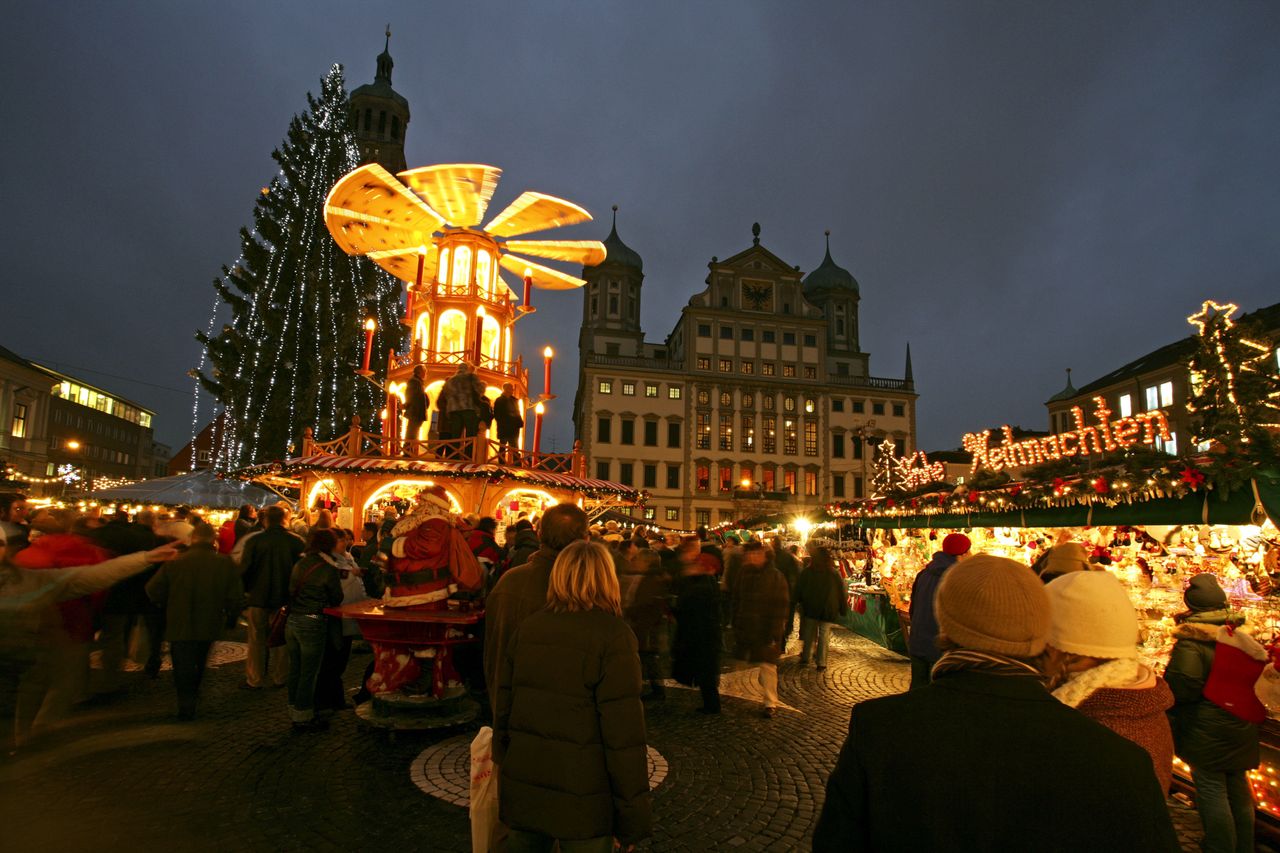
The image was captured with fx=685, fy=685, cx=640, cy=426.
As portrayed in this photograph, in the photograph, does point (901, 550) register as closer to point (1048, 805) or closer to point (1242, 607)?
point (1242, 607)

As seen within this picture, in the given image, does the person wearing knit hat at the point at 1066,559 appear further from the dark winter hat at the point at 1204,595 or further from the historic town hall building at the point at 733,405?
the historic town hall building at the point at 733,405

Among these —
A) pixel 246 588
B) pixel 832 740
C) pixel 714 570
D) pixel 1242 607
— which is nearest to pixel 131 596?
pixel 246 588

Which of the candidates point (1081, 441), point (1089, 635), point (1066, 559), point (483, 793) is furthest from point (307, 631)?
point (1081, 441)

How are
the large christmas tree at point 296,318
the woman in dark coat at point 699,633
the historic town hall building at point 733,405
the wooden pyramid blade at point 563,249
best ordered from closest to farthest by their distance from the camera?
the woman in dark coat at point 699,633 < the wooden pyramid blade at point 563,249 < the large christmas tree at point 296,318 < the historic town hall building at point 733,405

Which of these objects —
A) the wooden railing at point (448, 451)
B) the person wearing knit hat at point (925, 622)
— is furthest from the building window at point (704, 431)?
the person wearing knit hat at point (925, 622)

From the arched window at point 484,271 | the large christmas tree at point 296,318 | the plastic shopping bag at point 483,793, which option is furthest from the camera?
the large christmas tree at point 296,318

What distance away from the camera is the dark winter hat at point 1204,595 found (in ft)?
13.0

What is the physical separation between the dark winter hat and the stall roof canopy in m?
19.2

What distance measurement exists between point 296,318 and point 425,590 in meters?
30.8

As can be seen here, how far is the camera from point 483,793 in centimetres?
322

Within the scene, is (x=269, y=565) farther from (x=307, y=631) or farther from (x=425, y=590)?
(x=425, y=590)

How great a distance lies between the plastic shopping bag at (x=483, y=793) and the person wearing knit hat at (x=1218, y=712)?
12.5 feet

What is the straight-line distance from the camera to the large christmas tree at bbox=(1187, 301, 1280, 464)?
606 centimetres

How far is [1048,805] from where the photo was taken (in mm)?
1382
